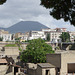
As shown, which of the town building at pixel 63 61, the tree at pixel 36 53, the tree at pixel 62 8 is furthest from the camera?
the tree at pixel 36 53

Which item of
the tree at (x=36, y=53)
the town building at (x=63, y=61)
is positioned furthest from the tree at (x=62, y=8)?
the tree at (x=36, y=53)

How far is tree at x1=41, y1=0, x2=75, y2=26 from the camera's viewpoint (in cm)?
931

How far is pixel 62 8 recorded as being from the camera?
9508 mm

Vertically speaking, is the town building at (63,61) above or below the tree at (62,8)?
below

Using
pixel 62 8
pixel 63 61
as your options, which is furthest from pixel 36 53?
pixel 62 8

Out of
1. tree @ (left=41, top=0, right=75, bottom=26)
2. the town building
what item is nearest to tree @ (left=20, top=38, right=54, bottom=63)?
the town building

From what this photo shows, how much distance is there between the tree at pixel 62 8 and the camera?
931 cm

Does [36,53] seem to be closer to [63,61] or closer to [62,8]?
[63,61]

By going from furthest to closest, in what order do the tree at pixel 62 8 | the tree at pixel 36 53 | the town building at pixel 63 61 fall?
the tree at pixel 36 53 → the town building at pixel 63 61 → the tree at pixel 62 8

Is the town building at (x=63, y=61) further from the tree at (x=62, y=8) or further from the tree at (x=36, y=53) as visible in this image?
the tree at (x=62, y=8)

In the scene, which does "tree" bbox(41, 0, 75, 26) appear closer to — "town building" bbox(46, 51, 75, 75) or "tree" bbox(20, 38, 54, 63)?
"town building" bbox(46, 51, 75, 75)

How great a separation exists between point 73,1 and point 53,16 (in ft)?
4.30

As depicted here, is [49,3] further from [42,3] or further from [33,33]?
[33,33]

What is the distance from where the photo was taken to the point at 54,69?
77.0 ft
